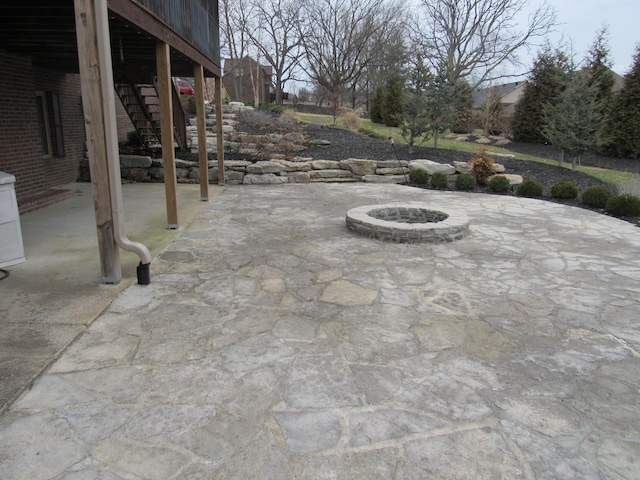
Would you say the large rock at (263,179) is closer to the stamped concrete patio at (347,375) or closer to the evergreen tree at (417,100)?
the evergreen tree at (417,100)

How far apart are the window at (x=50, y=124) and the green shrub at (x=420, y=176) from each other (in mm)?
7891

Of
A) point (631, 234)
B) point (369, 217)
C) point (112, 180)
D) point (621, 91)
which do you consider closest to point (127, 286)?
point (112, 180)

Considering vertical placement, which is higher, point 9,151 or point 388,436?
point 9,151

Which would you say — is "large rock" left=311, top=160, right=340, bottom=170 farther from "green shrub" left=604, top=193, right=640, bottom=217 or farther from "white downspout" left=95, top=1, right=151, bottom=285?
"white downspout" left=95, top=1, right=151, bottom=285

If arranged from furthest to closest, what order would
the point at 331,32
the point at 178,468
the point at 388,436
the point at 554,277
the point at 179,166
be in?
the point at 331,32 < the point at 179,166 < the point at 554,277 < the point at 388,436 < the point at 178,468

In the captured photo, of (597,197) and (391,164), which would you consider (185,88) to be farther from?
(597,197)

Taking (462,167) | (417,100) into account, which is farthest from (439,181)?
(417,100)

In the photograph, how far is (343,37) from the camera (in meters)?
30.2

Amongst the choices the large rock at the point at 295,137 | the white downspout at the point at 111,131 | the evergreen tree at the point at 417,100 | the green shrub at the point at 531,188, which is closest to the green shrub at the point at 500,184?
the green shrub at the point at 531,188

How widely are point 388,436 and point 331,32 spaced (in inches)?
1253

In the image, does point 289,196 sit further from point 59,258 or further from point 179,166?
point 59,258

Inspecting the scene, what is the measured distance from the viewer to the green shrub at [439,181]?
34.1ft

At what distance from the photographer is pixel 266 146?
1230 cm

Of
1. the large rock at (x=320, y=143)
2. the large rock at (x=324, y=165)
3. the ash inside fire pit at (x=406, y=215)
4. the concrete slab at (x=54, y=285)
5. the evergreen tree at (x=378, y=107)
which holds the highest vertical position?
the evergreen tree at (x=378, y=107)
